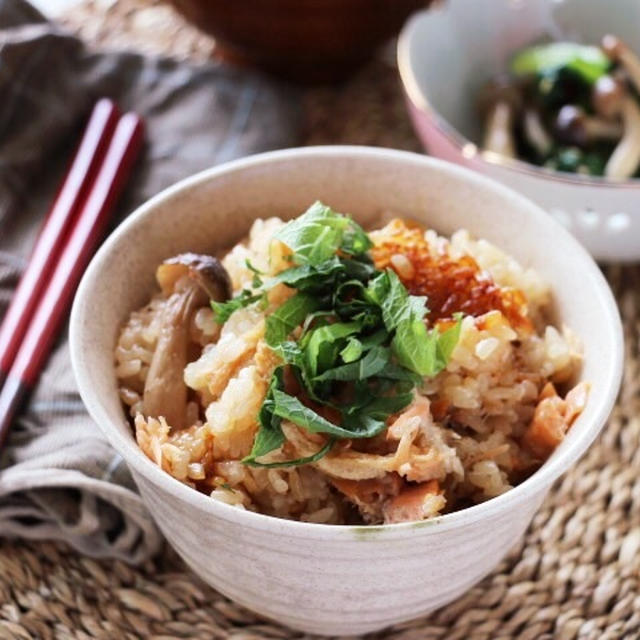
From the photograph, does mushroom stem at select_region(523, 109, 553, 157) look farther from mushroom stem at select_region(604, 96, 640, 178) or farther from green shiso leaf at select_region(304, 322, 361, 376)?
green shiso leaf at select_region(304, 322, 361, 376)

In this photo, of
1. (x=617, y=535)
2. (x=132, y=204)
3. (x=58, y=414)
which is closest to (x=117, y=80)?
(x=132, y=204)

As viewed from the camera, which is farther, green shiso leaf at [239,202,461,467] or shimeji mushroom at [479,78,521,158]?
shimeji mushroom at [479,78,521,158]

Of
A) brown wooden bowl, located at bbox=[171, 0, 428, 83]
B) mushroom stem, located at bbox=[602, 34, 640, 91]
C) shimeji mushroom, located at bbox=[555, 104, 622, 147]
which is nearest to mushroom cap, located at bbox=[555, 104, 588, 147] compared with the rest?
shimeji mushroom, located at bbox=[555, 104, 622, 147]

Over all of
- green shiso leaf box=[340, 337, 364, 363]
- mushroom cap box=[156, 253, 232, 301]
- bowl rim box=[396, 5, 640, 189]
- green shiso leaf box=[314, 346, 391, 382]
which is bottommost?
bowl rim box=[396, 5, 640, 189]

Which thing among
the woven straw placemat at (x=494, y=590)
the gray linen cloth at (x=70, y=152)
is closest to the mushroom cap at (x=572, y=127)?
the gray linen cloth at (x=70, y=152)

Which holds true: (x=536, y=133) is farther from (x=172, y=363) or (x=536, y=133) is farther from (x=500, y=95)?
(x=172, y=363)

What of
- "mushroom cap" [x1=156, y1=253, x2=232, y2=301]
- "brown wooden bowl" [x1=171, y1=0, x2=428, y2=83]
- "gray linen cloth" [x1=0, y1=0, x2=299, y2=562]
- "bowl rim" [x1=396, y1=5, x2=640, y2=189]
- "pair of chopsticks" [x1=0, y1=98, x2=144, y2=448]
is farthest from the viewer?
"brown wooden bowl" [x1=171, y1=0, x2=428, y2=83]
